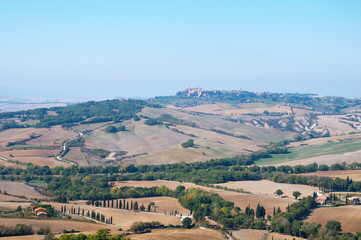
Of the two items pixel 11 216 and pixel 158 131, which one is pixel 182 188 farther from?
pixel 158 131

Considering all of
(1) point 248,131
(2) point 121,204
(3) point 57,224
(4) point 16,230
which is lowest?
(2) point 121,204

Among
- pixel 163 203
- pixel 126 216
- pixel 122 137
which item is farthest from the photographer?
pixel 122 137

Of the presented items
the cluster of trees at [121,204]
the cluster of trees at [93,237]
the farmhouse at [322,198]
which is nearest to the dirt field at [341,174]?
the farmhouse at [322,198]

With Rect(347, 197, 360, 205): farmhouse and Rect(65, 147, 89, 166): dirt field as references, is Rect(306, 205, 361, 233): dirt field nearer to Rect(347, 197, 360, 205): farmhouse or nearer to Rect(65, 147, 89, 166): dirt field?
Rect(347, 197, 360, 205): farmhouse

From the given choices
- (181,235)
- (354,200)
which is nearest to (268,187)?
(354,200)

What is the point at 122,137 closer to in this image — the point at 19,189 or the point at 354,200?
the point at 19,189

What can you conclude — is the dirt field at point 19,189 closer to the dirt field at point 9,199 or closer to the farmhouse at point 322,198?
the dirt field at point 9,199

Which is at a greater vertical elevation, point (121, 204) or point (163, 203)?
point (121, 204)
